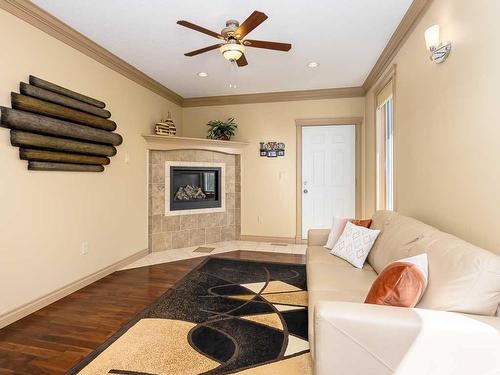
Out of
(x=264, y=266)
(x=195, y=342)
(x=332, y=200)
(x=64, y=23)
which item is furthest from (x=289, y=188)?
(x=64, y=23)

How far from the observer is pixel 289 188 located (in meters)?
4.92

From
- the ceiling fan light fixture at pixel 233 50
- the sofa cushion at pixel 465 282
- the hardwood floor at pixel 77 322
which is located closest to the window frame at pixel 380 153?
the ceiling fan light fixture at pixel 233 50

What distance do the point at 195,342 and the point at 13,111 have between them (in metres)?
2.26

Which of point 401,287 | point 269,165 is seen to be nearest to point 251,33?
point 269,165

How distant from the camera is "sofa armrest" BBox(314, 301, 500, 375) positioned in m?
1.03

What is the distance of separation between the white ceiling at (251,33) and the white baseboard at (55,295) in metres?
2.55

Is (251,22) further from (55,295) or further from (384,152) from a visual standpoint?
(55,295)

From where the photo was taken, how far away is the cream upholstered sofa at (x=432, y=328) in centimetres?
104

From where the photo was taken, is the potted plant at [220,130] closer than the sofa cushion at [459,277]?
No

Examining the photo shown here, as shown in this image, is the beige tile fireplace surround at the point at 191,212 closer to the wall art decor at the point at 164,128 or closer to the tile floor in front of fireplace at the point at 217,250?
the tile floor in front of fireplace at the point at 217,250

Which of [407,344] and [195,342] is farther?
[195,342]

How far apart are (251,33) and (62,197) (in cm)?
250

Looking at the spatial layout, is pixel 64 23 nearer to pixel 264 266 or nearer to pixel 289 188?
pixel 264 266

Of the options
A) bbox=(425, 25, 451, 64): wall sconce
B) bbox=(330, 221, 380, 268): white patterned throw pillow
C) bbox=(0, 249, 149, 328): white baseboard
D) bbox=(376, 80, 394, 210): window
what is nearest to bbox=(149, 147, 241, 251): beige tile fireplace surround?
bbox=(0, 249, 149, 328): white baseboard
